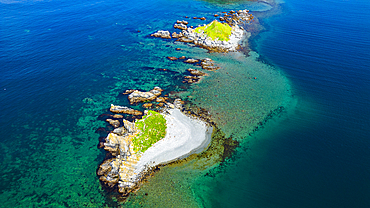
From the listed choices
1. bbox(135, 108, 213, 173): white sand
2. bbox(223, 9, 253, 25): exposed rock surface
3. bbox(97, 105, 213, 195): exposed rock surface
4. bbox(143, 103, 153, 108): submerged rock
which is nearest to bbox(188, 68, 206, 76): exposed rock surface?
bbox(143, 103, 153, 108): submerged rock

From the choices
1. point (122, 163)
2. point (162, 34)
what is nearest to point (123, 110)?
point (122, 163)

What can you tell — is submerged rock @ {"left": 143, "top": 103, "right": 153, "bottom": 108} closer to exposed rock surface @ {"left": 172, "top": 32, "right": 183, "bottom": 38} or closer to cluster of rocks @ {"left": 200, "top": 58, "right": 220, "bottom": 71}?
cluster of rocks @ {"left": 200, "top": 58, "right": 220, "bottom": 71}

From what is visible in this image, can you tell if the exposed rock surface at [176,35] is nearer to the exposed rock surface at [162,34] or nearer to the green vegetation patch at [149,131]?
the exposed rock surface at [162,34]

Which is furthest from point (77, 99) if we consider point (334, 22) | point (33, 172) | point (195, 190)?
point (334, 22)

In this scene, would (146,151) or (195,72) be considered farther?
(195,72)

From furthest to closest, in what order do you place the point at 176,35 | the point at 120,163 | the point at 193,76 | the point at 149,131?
the point at 176,35
the point at 193,76
the point at 149,131
the point at 120,163

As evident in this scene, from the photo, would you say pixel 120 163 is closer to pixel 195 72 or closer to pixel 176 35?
pixel 195 72
